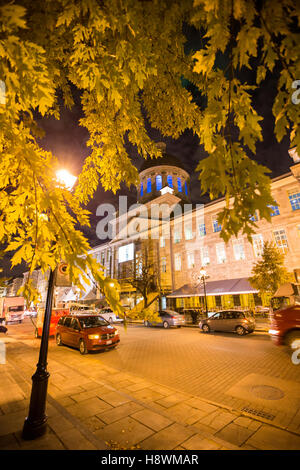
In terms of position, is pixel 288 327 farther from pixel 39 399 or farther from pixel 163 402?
pixel 39 399

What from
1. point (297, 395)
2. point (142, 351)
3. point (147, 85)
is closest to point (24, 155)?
point (147, 85)

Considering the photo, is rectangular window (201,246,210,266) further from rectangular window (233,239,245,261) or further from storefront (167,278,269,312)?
rectangular window (233,239,245,261)

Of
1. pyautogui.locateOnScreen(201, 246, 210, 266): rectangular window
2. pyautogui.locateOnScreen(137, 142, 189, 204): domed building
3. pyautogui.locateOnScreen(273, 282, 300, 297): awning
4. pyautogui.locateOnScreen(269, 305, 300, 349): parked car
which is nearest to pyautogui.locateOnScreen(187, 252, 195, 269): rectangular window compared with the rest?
pyautogui.locateOnScreen(201, 246, 210, 266): rectangular window

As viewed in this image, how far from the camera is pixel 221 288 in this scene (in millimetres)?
21469

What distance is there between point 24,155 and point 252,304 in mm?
23167

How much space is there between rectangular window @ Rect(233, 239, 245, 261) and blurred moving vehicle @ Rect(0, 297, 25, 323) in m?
26.1

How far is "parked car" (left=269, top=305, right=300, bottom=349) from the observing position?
26.6 ft

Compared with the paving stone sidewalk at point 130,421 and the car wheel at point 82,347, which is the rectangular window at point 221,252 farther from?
the paving stone sidewalk at point 130,421

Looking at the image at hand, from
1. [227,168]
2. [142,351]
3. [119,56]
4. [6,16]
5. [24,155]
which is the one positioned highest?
[119,56]

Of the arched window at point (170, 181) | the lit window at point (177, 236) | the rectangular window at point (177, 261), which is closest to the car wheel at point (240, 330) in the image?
the rectangular window at point (177, 261)

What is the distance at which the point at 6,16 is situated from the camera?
5.49 feet

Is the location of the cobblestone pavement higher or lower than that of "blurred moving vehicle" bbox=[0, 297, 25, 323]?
lower
